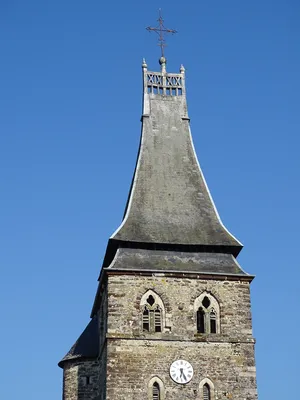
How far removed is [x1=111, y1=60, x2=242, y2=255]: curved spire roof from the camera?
3155 cm

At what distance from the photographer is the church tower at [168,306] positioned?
28.7 m

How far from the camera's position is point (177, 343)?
29172 mm

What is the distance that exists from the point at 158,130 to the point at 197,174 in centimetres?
285

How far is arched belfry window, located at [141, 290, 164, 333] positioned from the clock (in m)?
1.41

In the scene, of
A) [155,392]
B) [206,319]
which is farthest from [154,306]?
[155,392]

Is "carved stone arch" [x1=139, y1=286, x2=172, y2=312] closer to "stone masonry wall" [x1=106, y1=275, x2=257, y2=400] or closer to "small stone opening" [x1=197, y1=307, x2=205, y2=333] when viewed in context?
"stone masonry wall" [x1=106, y1=275, x2=257, y2=400]

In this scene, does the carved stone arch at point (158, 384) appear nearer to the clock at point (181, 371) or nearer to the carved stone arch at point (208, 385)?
the clock at point (181, 371)

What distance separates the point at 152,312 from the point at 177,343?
1.47 m

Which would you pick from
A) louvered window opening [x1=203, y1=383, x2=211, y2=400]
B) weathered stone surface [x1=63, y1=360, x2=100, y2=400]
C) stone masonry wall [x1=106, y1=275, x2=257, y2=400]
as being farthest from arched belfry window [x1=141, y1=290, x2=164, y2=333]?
weathered stone surface [x1=63, y1=360, x2=100, y2=400]

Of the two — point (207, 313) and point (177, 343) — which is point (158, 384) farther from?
point (207, 313)

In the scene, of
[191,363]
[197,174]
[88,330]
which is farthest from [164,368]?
[197,174]

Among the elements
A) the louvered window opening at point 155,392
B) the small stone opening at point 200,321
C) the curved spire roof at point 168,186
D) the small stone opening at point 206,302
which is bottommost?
the louvered window opening at point 155,392

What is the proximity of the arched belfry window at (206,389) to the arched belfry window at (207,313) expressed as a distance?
1902 mm

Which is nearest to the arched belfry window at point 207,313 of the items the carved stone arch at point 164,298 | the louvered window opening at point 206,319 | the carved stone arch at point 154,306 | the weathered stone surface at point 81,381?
the louvered window opening at point 206,319
